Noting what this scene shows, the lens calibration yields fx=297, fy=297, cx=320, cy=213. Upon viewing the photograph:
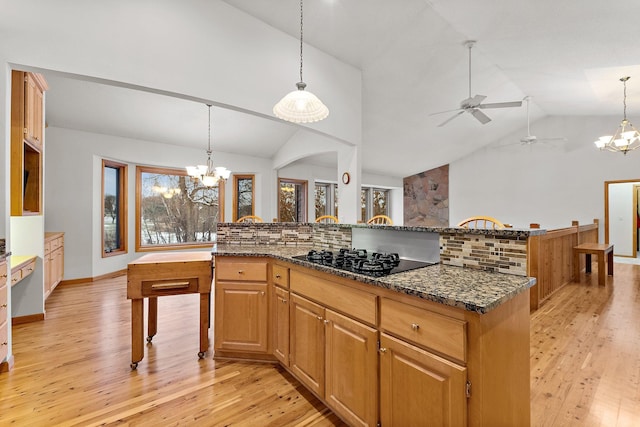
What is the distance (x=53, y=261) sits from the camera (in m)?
3.89

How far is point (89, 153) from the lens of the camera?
470cm

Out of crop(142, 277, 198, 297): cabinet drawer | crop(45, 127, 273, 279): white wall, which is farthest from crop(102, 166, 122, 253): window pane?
crop(142, 277, 198, 297): cabinet drawer

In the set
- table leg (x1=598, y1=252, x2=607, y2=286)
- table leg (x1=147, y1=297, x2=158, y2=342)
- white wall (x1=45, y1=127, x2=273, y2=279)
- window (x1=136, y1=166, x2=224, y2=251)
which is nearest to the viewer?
table leg (x1=147, y1=297, x2=158, y2=342)

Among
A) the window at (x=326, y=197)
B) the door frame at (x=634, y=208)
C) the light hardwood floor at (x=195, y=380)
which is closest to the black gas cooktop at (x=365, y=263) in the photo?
the light hardwood floor at (x=195, y=380)

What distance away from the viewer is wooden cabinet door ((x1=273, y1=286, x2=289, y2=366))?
6.68ft

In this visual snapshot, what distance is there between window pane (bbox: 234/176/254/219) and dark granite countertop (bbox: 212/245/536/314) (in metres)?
5.31

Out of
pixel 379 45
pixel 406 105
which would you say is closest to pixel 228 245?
pixel 379 45

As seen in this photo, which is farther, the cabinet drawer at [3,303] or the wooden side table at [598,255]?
the wooden side table at [598,255]

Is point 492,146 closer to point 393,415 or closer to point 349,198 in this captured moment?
point 349,198

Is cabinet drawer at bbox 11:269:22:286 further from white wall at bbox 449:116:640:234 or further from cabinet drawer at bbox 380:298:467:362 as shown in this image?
white wall at bbox 449:116:640:234

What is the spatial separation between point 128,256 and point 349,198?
4.21 metres

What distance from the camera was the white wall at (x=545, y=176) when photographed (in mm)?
6996

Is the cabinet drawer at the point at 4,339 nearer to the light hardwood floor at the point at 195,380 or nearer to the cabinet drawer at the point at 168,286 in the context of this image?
the light hardwood floor at the point at 195,380

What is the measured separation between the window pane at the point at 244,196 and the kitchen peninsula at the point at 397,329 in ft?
14.9
